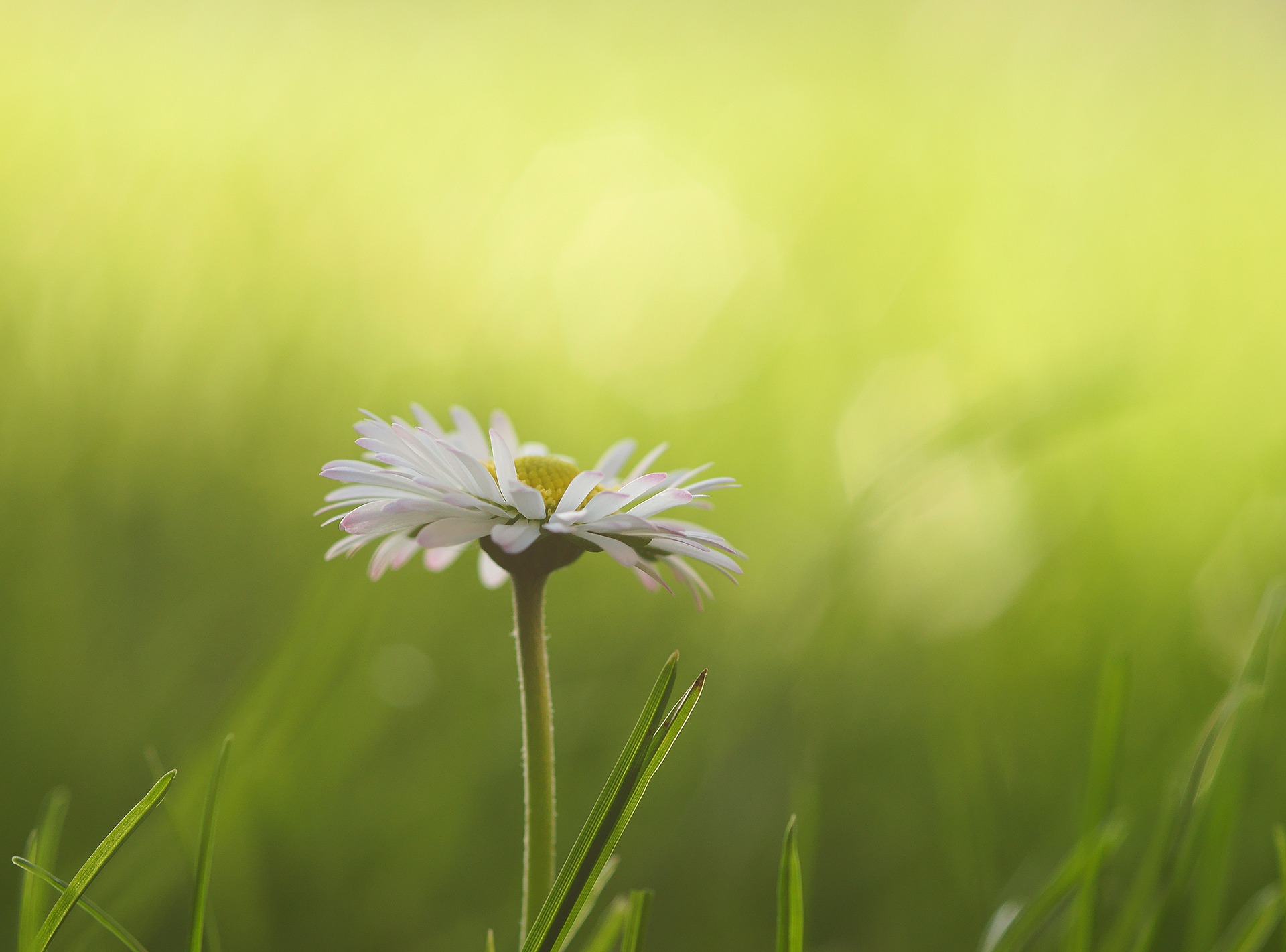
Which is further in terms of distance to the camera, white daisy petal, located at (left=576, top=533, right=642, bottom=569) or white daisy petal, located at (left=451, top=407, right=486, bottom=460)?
white daisy petal, located at (left=451, top=407, right=486, bottom=460)

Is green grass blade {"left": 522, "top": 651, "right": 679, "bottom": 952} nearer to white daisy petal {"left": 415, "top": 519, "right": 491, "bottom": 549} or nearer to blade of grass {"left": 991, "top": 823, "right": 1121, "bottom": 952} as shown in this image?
white daisy petal {"left": 415, "top": 519, "right": 491, "bottom": 549}

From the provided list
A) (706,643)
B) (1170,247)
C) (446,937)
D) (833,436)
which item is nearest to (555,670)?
(706,643)

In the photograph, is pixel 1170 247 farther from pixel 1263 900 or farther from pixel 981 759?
pixel 1263 900

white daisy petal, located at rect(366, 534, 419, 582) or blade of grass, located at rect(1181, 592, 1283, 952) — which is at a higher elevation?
blade of grass, located at rect(1181, 592, 1283, 952)

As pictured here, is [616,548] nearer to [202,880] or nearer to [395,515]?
[395,515]

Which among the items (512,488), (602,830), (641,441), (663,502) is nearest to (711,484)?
(663,502)

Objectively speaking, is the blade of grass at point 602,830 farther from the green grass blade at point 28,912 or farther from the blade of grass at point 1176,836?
the blade of grass at point 1176,836

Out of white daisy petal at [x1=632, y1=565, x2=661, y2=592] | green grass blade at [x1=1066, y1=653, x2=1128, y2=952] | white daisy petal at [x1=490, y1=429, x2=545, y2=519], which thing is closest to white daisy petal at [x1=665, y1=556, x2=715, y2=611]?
white daisy petal at [x1=632, y1=565, x2=661, y2=592]

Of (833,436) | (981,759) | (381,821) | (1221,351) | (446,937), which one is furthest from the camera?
(1221,351)
